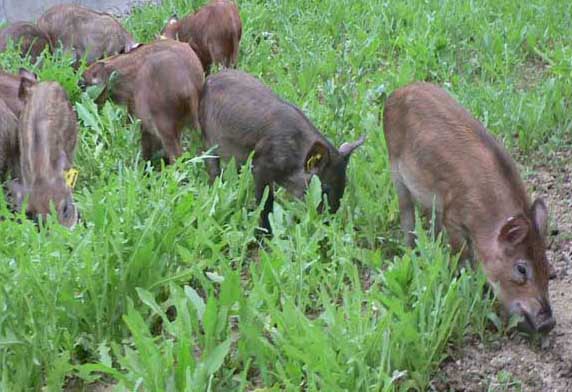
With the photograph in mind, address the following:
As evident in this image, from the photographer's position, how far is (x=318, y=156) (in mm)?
6508

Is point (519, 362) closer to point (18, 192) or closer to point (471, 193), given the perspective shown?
point (471, 193)

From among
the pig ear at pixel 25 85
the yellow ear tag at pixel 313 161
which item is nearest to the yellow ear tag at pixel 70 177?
the pig ear at pixel 25 85

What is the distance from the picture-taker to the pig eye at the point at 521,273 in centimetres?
503

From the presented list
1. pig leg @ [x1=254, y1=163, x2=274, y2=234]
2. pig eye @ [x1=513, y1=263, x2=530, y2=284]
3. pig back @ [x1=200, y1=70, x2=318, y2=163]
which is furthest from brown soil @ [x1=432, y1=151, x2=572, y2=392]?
pig back @ [x1=200, y1=70, x2=318, y2=163]

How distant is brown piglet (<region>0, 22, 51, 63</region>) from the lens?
31.0 feet

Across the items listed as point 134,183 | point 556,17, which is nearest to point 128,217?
point 134,183

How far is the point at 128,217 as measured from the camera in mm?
5289

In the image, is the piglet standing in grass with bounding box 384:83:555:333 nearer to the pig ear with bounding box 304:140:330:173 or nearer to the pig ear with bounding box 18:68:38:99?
the pig ear with bounding box 304:140:330:173

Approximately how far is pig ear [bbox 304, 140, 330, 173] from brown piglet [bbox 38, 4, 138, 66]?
11.1 ft

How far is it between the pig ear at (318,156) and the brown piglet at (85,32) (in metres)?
3.37

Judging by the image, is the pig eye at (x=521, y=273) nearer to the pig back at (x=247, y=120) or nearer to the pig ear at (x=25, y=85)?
the pig back at (x=247, y=120)

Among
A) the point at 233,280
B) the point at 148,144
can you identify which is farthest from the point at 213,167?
the point at 233,280

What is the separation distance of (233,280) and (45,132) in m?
2.38

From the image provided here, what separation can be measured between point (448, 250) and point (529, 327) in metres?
0.76
